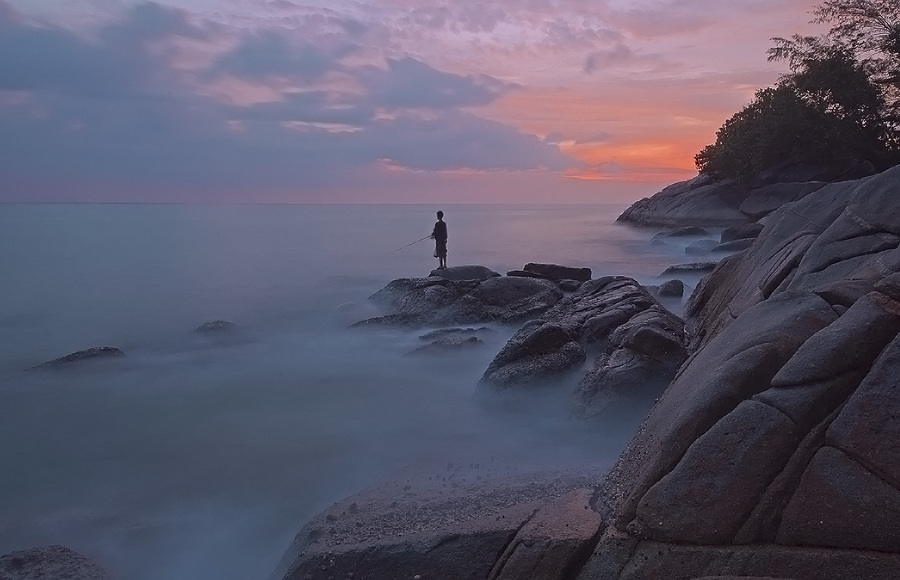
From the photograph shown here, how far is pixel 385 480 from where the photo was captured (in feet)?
28.1

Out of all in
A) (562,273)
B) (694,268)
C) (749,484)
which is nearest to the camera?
(749,484)

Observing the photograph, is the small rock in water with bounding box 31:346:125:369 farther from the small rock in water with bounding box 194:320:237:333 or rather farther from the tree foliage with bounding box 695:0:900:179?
the tree foliage with bounding box 695:0:900:179

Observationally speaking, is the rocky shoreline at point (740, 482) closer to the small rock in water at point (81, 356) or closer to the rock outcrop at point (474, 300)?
the rock outcrop at point (474, 300)

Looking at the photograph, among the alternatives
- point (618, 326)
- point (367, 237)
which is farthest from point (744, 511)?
point (367, 237)

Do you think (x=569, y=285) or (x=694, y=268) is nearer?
(x=569, y=285)

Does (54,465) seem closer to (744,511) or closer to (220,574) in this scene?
(220,574)

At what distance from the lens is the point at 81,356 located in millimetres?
15281

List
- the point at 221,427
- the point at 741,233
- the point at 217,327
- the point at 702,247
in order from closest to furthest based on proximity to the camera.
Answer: the point at 221,427, the point at 217,327, the point at 741,233, the point at 702,247

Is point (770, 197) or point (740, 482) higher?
point (770, 197)

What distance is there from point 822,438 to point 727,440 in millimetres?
593

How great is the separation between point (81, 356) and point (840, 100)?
118 feet

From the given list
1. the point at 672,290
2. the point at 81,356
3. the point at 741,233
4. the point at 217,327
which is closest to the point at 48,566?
the point at 81,356

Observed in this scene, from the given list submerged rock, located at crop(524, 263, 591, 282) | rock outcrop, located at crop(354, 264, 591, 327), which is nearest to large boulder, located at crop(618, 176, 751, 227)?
submerged rock, located at crop(524, 263, 591, 282)

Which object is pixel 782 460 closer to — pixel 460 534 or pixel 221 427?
pixel 460 534
